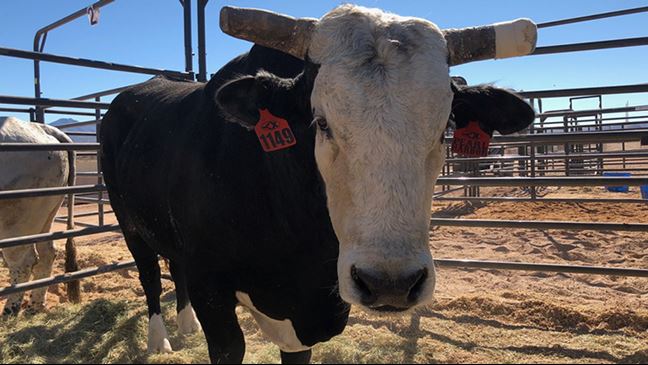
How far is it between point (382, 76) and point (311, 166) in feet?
2.16

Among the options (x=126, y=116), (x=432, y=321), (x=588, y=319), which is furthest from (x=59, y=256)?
(x=588, y=319)

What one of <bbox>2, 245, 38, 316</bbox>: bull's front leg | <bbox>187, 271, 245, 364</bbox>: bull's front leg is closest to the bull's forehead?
<bbox>187, 271, 245, 364</bbox>: bull's front leg

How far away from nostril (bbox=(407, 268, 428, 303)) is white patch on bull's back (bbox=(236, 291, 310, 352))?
1.16m

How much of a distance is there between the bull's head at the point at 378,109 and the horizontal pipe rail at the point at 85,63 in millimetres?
2558

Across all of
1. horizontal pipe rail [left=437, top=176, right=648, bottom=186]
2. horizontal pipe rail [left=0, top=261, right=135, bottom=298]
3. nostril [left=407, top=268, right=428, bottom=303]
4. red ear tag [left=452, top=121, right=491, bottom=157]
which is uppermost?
red ear tag [left=452, top=121, right=491, bottom=157]

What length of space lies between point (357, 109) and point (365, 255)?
530mm

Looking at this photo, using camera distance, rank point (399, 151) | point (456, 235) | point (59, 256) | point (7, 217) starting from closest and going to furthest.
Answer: point (399, 151) < point (7, 217) < point (59, 256) < point (456, 235)

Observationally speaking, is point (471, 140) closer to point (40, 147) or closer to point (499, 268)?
point (499, 268)

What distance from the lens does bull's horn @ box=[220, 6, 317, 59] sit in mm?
2244

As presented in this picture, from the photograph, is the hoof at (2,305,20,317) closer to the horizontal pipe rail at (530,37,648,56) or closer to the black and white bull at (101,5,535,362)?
the black and white bull at (101,5,535,362)

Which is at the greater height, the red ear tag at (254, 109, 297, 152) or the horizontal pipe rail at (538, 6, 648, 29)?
the horizontal pipe rail at (538, 6, 648, 29)

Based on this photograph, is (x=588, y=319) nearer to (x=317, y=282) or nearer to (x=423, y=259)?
(x=317, y=282)

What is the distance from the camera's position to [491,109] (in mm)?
2566

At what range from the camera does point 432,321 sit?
4266 mm
